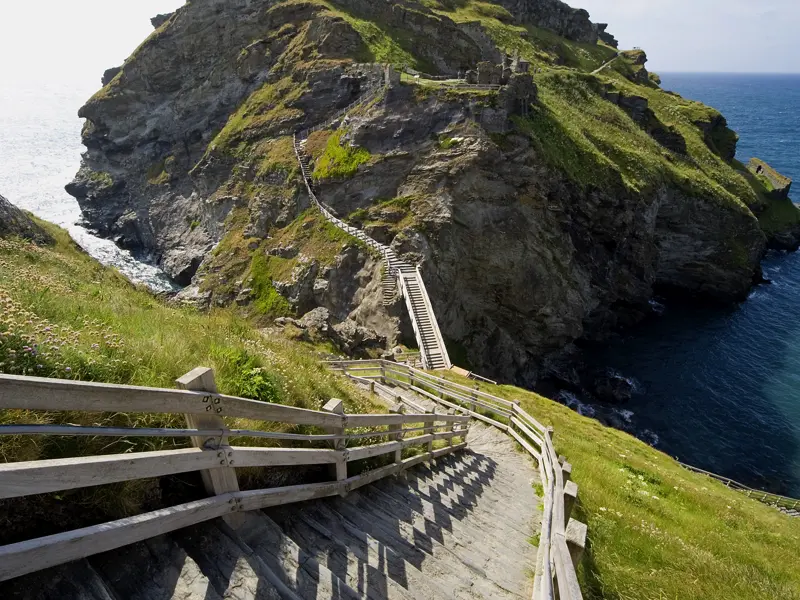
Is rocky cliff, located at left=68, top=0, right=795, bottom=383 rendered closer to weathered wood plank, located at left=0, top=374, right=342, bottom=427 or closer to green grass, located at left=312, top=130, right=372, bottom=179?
green grass, located at left=312, top=130, right=372, bottom=179

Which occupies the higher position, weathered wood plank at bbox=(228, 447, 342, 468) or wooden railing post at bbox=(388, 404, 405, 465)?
weathered wood plank at bbox=(228, 447, 342, 468)

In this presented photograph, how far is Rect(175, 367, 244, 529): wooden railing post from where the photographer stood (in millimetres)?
4363

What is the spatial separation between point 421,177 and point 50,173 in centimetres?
10446

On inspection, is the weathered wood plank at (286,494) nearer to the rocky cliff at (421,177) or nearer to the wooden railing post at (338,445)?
the wooden railing post at (338,445)

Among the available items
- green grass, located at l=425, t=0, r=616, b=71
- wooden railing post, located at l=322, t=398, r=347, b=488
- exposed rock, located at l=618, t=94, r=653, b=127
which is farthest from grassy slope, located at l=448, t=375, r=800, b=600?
green grass, located at l=425, t=0, r=616, b=71

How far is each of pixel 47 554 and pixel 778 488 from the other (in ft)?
148

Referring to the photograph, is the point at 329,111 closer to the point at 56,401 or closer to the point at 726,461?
the point at 726,461

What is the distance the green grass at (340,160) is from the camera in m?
45.4

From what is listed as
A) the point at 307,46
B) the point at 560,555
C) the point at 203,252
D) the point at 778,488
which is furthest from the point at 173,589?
the point at 307,46

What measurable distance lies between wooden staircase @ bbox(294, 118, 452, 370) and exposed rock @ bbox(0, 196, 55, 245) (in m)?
20.9

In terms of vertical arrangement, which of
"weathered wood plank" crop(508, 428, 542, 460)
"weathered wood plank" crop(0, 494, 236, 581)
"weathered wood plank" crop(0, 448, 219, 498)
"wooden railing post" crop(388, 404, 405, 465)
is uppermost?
"weathered wood plank" crop(0, 448, 219, 498)

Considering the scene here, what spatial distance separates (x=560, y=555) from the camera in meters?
5.00

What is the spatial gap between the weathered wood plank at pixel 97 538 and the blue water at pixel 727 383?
42.5m

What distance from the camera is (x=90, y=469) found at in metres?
3.39
